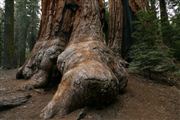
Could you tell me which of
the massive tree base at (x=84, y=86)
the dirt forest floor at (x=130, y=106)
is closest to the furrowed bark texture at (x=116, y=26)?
the dirt forest floor at (x=130, y=106)

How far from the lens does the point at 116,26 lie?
10492 millimetres

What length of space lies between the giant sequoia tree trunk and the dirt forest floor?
10.1 inches

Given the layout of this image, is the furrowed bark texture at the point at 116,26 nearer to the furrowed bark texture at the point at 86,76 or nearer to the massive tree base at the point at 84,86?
the furrowed bark texture at the point at 86,76

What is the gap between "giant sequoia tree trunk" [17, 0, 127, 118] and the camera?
6.06 metres

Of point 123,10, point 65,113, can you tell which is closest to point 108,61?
point 65,113

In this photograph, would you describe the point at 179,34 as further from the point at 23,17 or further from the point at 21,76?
the point at 23,17

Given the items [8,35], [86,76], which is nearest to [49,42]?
[86,76]

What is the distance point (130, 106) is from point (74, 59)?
1576 millimetres

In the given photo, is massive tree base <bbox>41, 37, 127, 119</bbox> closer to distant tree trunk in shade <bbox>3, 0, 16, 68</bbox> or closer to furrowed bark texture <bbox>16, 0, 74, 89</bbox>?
furrowed bark texture <bbox>16, 0, 74, 89</bbox>

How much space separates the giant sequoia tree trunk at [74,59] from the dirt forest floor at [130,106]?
256mm

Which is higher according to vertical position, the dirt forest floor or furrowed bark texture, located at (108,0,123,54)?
furrowed bark texture, located at (108,0,123,54)

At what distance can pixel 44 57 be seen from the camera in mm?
8141

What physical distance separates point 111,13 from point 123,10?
1.38ft

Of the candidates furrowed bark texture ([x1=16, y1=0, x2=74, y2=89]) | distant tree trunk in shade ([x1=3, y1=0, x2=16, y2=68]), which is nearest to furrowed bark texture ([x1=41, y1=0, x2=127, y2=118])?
furrowed bark texture ([x1=16, y1=0, x2=74, y2=89])
